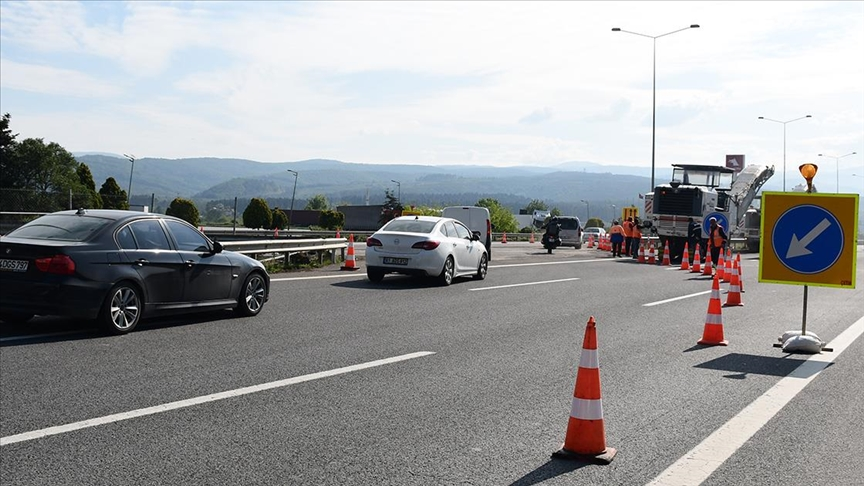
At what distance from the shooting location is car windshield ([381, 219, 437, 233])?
64.9 feet

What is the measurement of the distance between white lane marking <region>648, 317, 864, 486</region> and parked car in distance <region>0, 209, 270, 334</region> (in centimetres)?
699

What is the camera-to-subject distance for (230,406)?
7.26 metres

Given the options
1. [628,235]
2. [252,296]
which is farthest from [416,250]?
[628,235]

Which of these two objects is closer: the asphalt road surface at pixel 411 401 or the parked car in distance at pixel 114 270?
the asphalt road surface at pixel 411 401

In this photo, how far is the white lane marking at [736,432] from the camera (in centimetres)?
549

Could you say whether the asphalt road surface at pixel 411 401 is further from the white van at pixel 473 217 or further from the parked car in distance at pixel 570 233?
the parked car in distance at pixel 570 233

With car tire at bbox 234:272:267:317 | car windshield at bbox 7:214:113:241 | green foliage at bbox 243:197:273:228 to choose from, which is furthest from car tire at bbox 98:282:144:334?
green foliage at bbox 243:197:273:228

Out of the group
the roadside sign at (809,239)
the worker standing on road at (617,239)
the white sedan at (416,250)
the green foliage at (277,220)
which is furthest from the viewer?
the green foliage at (277,220)

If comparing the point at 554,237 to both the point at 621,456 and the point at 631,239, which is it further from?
the point at 621,456

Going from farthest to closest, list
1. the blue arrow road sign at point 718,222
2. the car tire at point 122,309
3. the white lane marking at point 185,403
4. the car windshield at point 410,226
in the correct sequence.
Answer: the blue arrow road sign at point 718,222
the car windshield at point 410,226
the car tire at point 122,309
the white lane marking at point 185,403

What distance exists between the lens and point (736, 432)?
21.8 feet

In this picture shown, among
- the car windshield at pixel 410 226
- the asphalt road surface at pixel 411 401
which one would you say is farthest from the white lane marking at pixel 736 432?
the car windshield at pixel 410 226

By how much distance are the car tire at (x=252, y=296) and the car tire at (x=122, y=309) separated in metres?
1.94

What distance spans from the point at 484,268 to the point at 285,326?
1016cm
